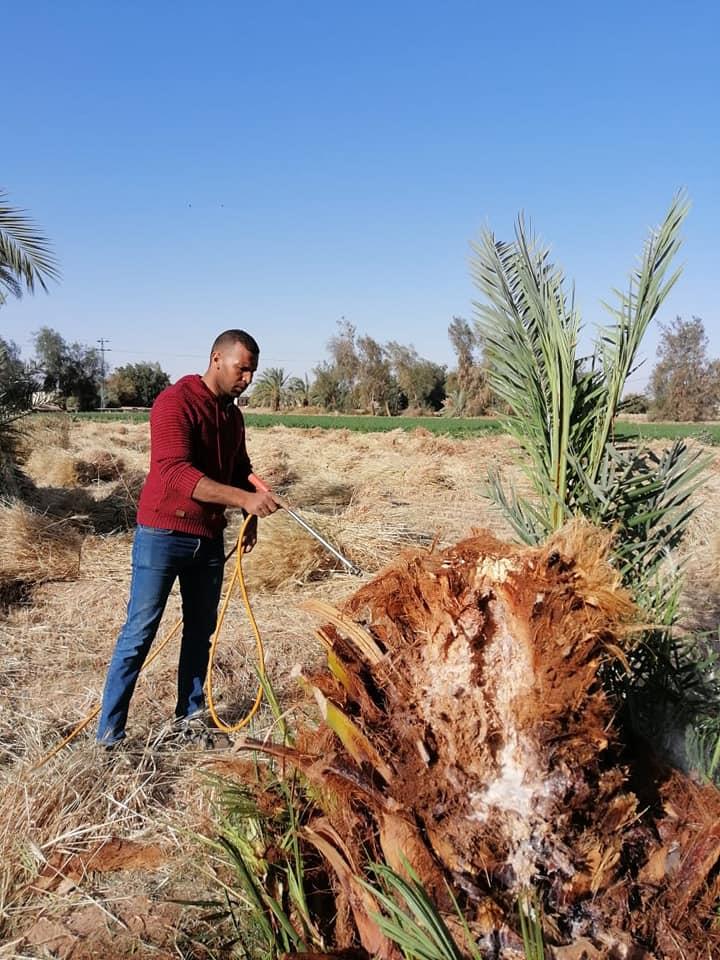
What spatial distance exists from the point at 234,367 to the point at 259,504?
26.7 inches

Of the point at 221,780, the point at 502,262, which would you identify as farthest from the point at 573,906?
the point at 502,262

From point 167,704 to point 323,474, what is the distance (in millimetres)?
8582

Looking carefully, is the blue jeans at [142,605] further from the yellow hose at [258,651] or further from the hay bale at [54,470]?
the hay bale at [54,470]

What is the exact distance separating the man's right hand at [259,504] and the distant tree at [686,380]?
53.1 metres

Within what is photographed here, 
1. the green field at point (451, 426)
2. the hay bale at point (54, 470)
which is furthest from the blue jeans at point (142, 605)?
the green field at point (451, 426)

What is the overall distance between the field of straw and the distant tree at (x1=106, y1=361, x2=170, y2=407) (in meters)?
64.6

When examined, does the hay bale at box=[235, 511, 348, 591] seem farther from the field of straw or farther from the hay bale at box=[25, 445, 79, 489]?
the hay bale at box=[25, 445, 79, 489]

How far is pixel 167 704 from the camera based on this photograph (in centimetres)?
404

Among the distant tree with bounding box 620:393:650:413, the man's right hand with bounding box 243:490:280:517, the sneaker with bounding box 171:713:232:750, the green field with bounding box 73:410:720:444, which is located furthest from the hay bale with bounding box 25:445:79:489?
the green field with bounding box 73:410:720:444

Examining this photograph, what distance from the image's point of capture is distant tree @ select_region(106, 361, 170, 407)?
72.9 m

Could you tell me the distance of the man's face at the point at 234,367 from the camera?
3277 millimetres

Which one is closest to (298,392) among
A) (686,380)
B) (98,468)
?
(686,380)

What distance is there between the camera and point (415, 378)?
67.9 meters

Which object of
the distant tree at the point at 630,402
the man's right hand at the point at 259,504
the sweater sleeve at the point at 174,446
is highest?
the distant tree at the point at 630,402
